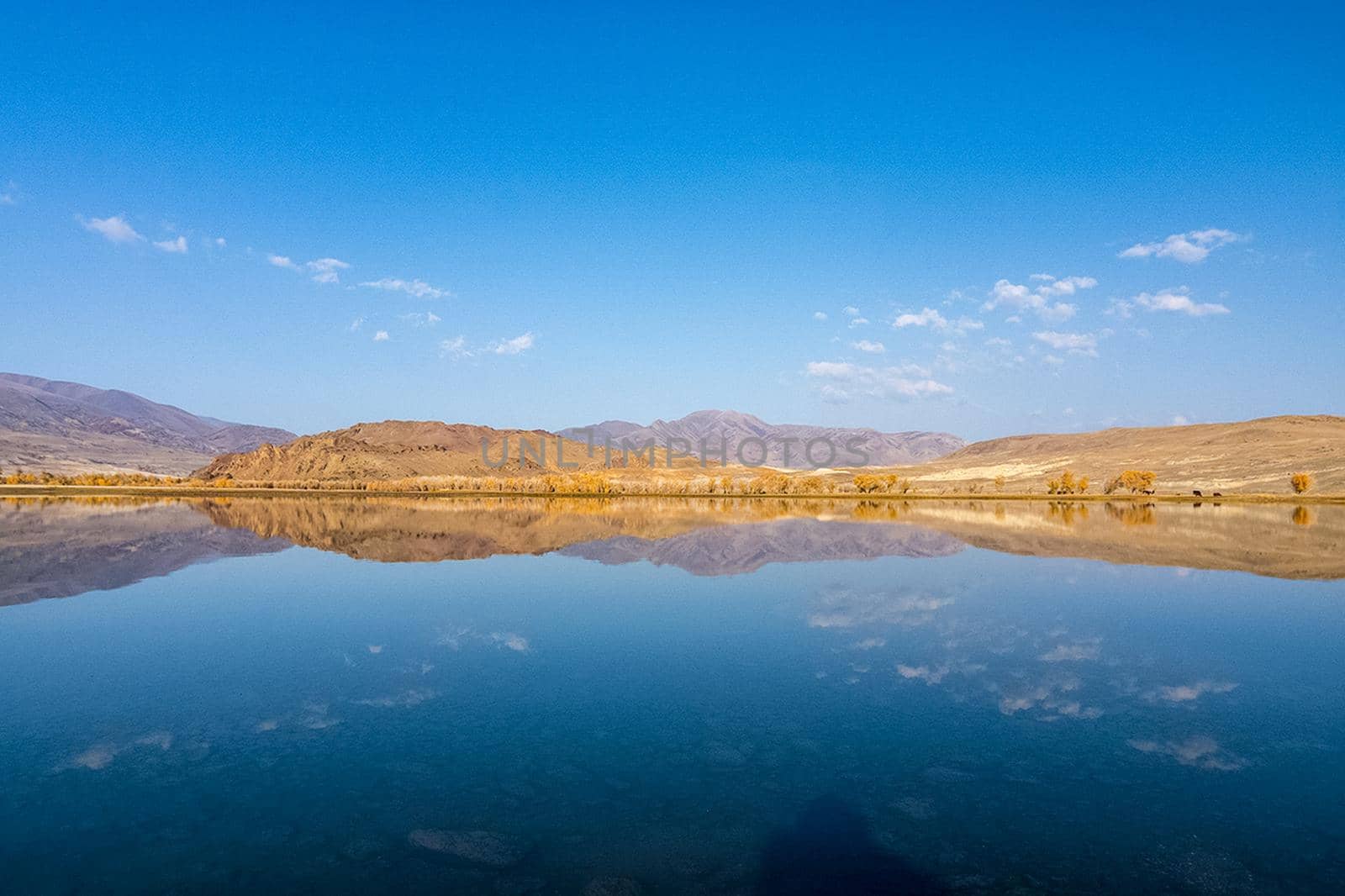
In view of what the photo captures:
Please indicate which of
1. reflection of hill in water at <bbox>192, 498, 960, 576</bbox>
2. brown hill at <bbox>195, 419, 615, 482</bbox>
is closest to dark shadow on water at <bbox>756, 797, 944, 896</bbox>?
reflection of hill in water at <bbox>192, 498, 960, 576</bbox>

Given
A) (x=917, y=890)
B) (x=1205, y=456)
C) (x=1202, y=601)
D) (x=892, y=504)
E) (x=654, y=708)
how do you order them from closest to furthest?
(x=917, y=890), (x=654, y=708), (x=1202, y=601), (x=892, y=504), (x=1205, y=456)

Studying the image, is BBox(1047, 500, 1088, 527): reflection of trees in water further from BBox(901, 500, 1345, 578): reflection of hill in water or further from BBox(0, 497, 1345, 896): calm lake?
BBox(0, 497, 1345, 896): calm lake

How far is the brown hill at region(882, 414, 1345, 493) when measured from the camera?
94.6 metres

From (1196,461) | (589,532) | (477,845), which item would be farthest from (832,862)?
(1196,461)

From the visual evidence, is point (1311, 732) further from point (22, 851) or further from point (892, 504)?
point (892, 504)

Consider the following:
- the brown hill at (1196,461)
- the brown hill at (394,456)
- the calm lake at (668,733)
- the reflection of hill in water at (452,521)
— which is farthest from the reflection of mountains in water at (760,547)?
the brown hill at (394,456)

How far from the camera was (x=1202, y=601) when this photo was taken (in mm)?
21297

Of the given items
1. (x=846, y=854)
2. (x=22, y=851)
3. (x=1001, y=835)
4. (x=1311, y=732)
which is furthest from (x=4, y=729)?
(x=1311, y=732)

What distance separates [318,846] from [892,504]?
219 ft

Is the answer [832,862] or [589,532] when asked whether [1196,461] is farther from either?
[832,862]

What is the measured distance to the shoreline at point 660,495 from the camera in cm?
7412

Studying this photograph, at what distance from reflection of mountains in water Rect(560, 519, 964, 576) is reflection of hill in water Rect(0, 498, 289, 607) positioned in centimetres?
1437

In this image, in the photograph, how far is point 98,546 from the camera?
31.9 m

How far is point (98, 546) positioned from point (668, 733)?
31261 millimetres
